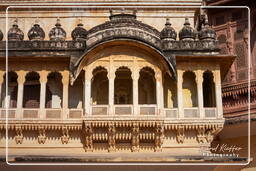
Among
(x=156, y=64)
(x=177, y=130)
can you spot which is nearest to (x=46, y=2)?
(x=156, y=64)

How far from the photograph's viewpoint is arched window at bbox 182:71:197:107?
54.0 ft

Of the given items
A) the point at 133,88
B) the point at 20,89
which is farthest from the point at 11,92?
the point at 133,88

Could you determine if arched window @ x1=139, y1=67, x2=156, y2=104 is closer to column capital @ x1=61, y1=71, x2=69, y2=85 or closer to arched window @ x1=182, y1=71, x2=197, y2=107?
arched window @ x1=182, y1=71, x2=197, y2=107

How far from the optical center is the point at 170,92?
647 inches

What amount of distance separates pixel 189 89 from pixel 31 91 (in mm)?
5289

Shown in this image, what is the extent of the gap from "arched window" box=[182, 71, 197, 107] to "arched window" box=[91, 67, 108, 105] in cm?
261

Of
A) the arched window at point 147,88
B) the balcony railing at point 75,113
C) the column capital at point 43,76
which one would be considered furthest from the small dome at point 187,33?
the column capital at point 43,76

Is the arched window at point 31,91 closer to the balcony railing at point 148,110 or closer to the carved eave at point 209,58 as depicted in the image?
the balcony railing at point 148,110

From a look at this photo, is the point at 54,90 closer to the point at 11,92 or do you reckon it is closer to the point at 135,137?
the point at 11,92

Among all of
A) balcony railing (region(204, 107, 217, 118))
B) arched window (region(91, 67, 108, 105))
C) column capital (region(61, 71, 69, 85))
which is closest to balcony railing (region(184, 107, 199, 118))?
balcony railing (region(204, 107, 217, 118))

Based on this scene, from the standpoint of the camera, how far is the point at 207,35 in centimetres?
1620

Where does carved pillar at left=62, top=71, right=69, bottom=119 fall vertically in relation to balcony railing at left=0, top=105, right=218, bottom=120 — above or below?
above

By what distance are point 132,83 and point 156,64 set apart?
104 centimetres

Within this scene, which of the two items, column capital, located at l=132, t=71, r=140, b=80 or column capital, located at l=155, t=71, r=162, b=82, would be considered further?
column capital, located at l=155, t=71, r=162, b=82
